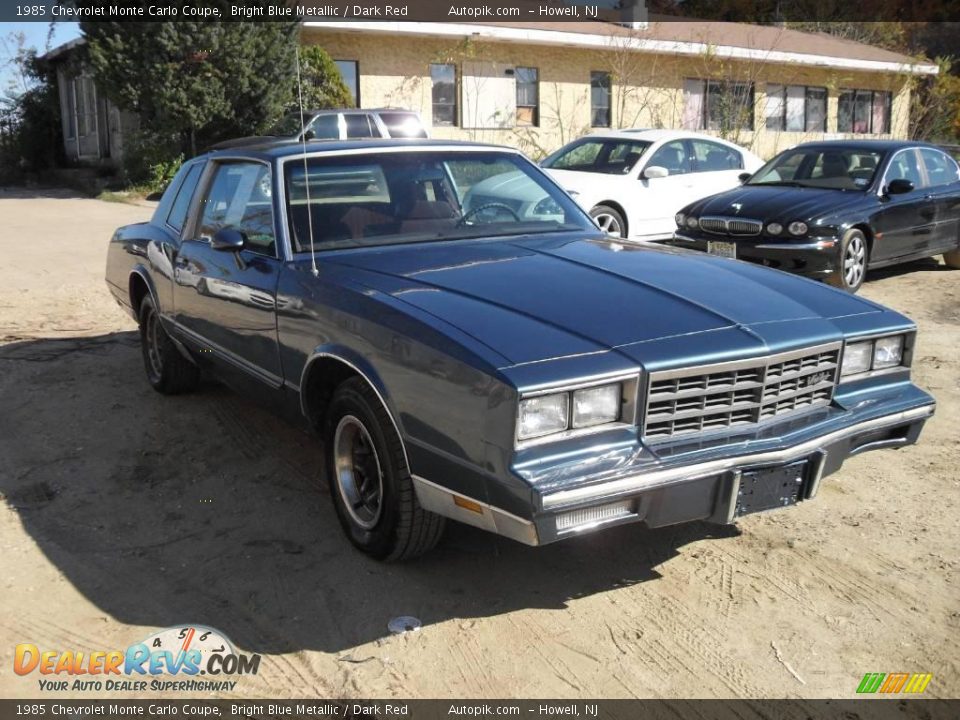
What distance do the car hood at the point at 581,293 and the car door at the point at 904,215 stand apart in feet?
18.3

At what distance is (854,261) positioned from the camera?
8.91m

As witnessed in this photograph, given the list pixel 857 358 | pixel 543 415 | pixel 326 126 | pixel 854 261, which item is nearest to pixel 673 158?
pixel 854 261

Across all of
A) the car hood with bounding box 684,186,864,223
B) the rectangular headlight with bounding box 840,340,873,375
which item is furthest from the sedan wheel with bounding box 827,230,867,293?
the rectangular headlight with bounding box 840,340,873,375

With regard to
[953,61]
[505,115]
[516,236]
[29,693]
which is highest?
[953,61]

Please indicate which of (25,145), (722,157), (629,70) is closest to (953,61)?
(629,70)

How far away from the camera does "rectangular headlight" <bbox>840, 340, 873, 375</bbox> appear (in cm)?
372

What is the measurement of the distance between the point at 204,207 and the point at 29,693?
118 inches

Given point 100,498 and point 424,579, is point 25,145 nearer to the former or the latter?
point 100,498

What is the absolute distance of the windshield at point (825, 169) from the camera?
375 inches

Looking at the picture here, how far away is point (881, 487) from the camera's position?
14.8ft

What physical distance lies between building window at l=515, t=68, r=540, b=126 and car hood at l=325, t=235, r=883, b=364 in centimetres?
1828

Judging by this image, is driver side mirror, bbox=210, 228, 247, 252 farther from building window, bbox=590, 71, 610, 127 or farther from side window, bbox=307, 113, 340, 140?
building window, bbox=590, 71, 610, 127

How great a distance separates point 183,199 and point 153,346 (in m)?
1.03

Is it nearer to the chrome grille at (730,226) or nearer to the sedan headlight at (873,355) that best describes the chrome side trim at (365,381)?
the sedan headlight at (873,355)
